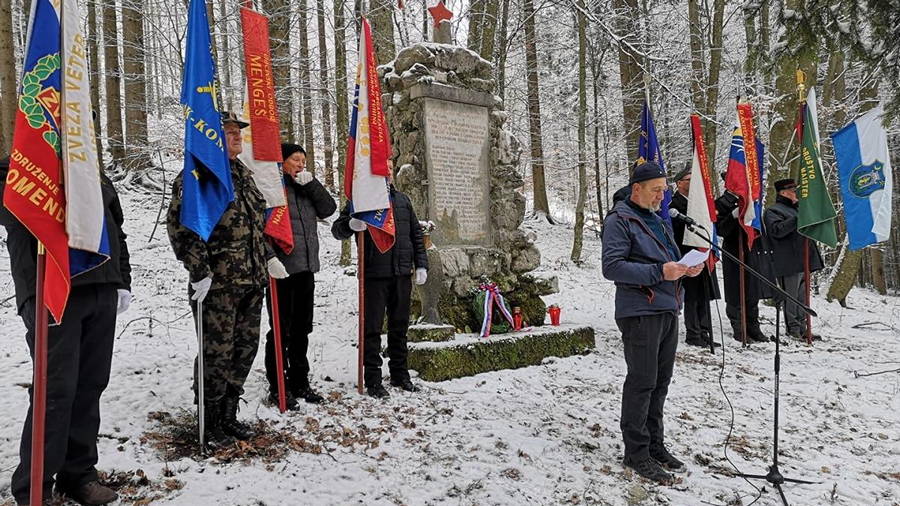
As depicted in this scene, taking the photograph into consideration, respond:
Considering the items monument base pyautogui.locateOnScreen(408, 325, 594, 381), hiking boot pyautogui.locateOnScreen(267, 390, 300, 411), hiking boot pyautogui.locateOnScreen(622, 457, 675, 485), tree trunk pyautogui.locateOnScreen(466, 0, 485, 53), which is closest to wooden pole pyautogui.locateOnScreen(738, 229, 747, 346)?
monument base pyautogui.locateOnScreen(408, 325, 594, 381)

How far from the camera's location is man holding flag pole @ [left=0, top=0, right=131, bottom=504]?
7.64 ft

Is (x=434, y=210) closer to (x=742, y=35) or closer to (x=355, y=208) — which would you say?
(x=355, y=208)

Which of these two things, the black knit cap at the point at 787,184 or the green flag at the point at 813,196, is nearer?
the green flag at the point at 813,196

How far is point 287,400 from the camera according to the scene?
13.9 ft

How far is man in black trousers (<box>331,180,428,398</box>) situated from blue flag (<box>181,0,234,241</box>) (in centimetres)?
143

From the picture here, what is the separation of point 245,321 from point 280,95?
8149 mm

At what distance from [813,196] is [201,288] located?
7694mm

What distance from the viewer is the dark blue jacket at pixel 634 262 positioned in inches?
133

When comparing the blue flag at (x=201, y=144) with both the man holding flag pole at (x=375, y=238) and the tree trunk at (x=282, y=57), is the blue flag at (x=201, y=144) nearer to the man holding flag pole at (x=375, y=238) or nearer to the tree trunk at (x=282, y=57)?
the man holding flag pole at (x=375, y=238)

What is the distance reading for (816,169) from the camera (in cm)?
747

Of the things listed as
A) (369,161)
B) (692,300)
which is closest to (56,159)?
(369,161)

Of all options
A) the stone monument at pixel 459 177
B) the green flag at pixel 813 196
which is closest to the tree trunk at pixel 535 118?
the green flag at pixel 813 196

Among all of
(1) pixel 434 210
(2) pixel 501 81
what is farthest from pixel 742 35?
(1) pixel 434 210

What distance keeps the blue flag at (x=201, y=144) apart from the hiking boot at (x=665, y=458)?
3.16 meters
